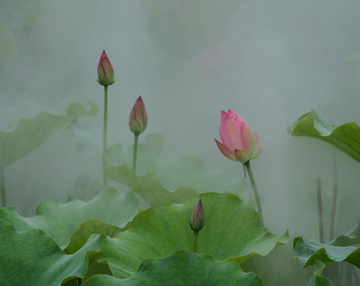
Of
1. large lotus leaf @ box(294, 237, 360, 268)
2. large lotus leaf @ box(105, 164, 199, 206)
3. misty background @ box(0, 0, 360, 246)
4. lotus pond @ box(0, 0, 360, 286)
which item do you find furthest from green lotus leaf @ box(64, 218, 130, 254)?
misty background @ box(0, 0, 360, 246)

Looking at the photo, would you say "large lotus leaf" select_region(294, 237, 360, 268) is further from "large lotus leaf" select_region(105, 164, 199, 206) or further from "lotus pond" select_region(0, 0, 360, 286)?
"large lotus leaf" select_region(105, 164, 199, 206)

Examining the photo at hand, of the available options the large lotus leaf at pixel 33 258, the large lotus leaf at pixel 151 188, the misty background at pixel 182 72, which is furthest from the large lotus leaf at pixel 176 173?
the large lotus leaf at pixel 33 258

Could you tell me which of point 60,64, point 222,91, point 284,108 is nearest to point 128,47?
point 60,64

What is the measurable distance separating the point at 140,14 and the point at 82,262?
1.07m

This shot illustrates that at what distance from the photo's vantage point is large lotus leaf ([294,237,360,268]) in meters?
0.45

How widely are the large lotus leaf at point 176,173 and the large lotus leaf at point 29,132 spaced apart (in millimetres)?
152

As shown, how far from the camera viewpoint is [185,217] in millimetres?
557

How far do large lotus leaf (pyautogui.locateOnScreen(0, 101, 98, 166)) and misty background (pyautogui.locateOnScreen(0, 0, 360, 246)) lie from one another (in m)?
0.23

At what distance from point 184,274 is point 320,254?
0.65 feet

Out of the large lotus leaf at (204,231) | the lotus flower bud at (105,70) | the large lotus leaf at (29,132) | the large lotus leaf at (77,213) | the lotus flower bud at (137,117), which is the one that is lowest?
the large lotus leaf at (77,213)

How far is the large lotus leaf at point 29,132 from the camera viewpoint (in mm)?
926

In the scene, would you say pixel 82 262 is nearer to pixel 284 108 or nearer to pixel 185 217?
pixel 185 217

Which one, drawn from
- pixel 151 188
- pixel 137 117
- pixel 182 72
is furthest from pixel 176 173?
pixel 182 72

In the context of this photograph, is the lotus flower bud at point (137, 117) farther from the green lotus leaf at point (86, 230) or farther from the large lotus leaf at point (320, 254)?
the large lotus leaf at point (320, 254)
